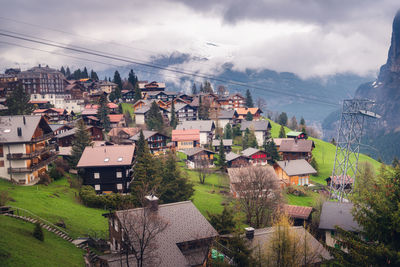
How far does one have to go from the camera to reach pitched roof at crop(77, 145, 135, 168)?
181 ft

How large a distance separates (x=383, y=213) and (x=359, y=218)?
5.17 feet

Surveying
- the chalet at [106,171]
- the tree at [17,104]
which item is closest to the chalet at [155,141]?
the tree at [17,104]

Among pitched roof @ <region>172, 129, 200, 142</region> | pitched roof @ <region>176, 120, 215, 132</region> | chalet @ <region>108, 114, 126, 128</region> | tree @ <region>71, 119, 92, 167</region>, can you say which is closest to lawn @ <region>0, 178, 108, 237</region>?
tree @ <region>71, 119, 92, 167</region>

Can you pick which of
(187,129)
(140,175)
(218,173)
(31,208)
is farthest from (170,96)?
(31,208)

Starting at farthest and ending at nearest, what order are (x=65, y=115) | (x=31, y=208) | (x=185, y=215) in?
(x=65, y=115)
(x=31, y=208)
(x=185, y=215)

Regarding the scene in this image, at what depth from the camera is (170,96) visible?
153 m

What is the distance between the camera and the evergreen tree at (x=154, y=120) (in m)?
109

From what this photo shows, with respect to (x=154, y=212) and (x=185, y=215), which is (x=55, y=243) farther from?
(x=185, y=215)

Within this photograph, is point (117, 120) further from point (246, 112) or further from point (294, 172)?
point (294, 172)

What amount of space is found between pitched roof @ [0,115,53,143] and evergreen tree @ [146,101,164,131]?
2125 inches

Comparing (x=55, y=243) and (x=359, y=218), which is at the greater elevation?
(x=359, y=218)

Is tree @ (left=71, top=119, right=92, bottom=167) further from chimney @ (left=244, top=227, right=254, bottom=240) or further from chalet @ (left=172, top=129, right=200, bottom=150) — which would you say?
chimney @ (left=244, top=227, right=254, bottom=240)

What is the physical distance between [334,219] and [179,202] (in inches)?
845

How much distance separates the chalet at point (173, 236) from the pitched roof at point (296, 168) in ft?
163
